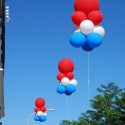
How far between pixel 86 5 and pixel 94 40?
115 cm

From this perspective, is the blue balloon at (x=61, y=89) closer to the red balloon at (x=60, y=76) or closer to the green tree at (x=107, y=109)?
the red balloon at (x=60, y=76)

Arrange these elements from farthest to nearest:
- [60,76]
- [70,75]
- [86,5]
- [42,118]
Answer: [42,118] < [60,76] < [70,75] < [86,5]

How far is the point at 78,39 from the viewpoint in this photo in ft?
53.1

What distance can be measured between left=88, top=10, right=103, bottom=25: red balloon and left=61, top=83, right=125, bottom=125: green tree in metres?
43.0

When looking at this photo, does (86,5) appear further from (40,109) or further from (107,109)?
(107,109)

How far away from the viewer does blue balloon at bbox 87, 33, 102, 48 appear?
1608 centimetres

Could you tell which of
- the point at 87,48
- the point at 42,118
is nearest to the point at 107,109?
the point at 42,118

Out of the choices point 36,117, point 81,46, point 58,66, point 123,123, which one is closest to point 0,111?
point 36,117

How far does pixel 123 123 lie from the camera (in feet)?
195

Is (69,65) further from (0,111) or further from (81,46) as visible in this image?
(0,111)

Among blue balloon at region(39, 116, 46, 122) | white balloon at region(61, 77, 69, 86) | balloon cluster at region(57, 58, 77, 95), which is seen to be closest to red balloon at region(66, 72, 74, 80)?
balloon cluster at region(57, 58, 77, 95)

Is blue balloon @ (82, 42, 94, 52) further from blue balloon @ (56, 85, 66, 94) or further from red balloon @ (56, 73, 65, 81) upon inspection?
blue balloon @ (56, 85, 66, 94)

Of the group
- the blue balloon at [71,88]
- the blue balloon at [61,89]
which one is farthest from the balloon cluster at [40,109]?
the blue balloon at [71,88]

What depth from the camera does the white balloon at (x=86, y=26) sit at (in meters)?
16.0
